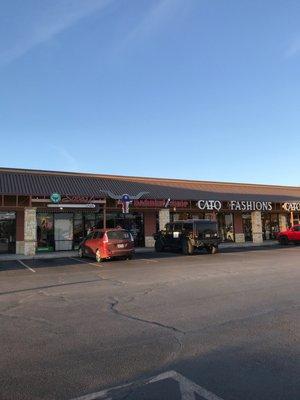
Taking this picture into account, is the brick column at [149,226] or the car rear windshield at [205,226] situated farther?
the brick column at [149,226]

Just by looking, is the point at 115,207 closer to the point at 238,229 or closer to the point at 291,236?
the point at 238,229

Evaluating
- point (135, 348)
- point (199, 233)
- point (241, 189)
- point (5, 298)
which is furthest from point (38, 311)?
point (241, 189)

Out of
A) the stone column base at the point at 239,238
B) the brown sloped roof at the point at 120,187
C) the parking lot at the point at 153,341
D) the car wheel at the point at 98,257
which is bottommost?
the parking lot at the point at 153,341

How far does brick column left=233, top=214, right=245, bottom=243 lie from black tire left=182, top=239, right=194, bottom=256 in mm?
13410

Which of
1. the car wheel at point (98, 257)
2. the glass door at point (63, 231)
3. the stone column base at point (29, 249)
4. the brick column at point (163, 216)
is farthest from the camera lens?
the brick column at point (163, 216)

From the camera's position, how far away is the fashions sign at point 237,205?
34750 mm

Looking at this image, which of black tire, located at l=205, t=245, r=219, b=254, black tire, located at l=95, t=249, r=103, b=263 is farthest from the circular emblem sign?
black tire, located at l=205, t=245, r=219, b=254

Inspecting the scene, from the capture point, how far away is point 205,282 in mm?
13586

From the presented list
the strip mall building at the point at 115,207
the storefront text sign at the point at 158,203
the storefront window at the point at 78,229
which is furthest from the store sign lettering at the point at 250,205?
the storefront window at the point at 78,229

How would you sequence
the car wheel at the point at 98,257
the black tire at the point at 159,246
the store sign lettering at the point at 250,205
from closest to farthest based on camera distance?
the car wheel at the point at 98,257
the black tire at the point at 159,246
the store sign lettering at the point at 250,205

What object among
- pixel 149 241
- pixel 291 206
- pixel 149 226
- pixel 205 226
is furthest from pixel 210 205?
pixel 291 206

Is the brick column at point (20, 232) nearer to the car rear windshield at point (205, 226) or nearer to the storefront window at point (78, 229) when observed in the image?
the storefront window at point (78, 229)

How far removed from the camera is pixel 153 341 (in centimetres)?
692

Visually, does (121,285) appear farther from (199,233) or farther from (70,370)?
(199,233)
